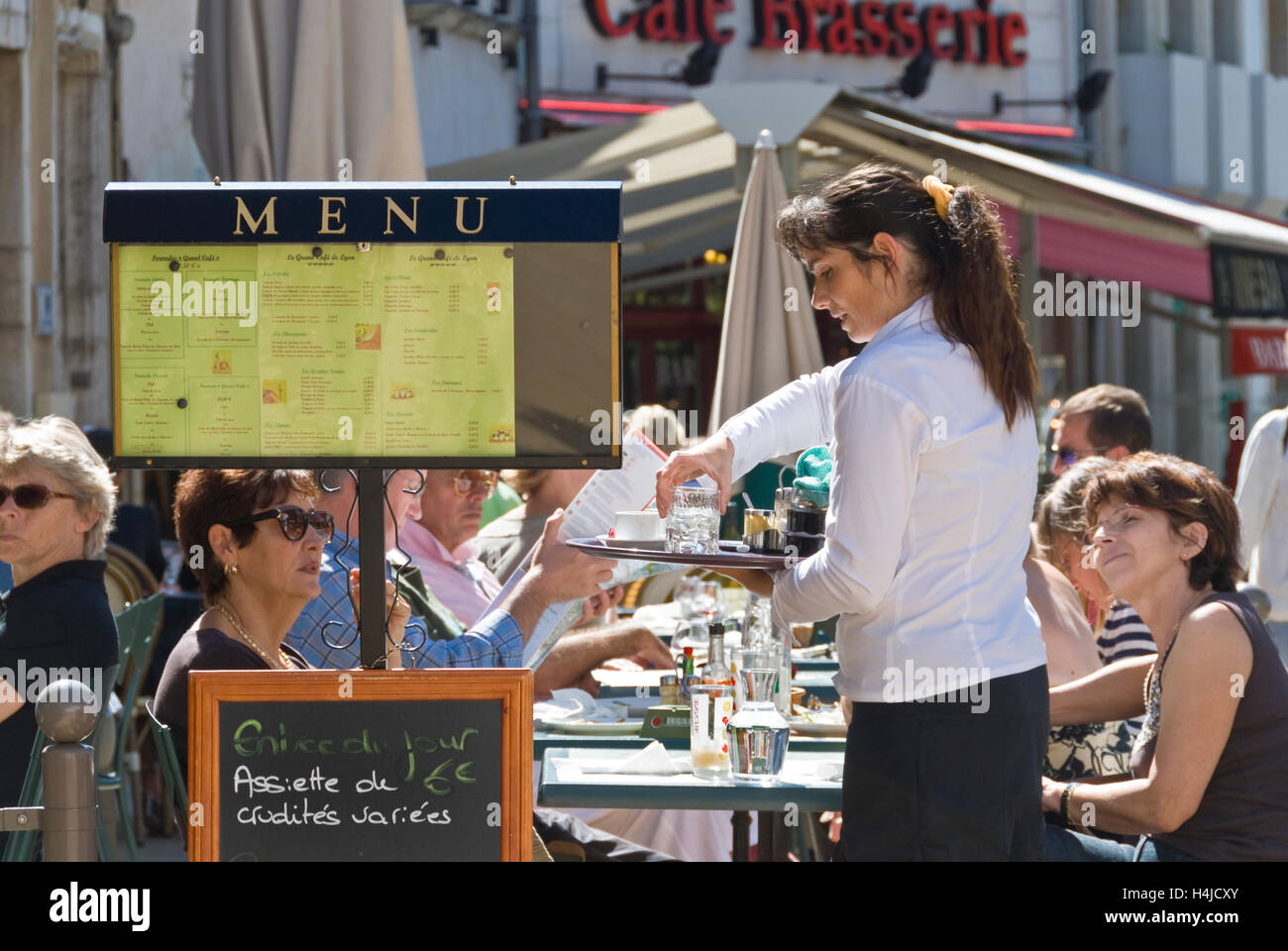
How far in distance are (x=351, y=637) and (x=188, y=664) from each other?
2.01 ft

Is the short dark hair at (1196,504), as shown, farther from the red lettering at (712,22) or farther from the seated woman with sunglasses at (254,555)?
the red lettering at (712,22)

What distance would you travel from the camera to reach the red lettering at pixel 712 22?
52.4 feet

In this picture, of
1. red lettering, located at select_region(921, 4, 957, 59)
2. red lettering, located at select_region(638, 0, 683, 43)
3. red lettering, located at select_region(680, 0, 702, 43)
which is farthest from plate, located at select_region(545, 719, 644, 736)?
red lettering, located at select_region(921, 4, 957, 59)

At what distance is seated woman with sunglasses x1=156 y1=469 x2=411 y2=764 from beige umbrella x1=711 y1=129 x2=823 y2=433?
3.32 meters

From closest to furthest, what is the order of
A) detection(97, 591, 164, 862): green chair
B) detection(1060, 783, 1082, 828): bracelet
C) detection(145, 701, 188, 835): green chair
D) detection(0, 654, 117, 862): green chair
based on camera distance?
detection(145, 701, 188, 835): green chair < detection(0, 654, 117, 862): green chair < detection(1060, 783, 1082, 828): bracelet < detection(97, 591, 164, 862): green chair

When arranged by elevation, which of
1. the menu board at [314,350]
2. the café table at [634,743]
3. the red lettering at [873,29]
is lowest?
the café table at [634,743]

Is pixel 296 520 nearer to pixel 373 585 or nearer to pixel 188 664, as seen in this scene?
pixel 188 664

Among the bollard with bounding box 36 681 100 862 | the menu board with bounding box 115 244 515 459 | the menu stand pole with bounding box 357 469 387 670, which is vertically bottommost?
the bollard with bounding box 36 681 100 862

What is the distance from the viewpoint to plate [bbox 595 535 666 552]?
111 inches

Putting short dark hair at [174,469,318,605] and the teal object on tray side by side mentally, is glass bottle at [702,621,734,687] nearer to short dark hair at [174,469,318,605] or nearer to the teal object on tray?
the teal object on tray

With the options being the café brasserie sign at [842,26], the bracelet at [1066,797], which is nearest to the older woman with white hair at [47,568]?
the bracelet at [1066,797]

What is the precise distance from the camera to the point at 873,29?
55.1 feet

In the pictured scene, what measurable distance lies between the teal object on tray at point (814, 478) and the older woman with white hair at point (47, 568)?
1528 mm

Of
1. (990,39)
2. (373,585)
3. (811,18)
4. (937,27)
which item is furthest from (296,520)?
(990,39)
